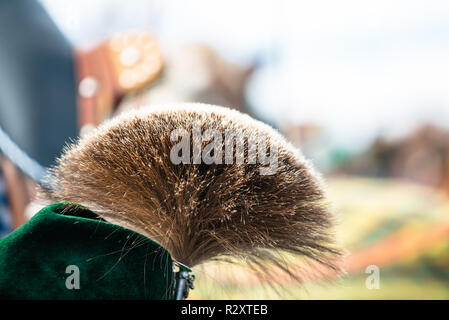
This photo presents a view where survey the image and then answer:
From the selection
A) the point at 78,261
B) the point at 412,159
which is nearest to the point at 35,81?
the point at 78,261

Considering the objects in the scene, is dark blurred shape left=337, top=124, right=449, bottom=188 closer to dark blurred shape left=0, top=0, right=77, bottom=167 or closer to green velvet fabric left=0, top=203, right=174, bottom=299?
dark blurred shape left=0, top=0, right=77, bottom=167

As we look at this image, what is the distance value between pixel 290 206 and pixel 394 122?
2.42 feet

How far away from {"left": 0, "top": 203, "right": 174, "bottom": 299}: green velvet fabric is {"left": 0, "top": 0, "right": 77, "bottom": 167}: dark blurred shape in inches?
20.6

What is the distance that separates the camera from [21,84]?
792 mm

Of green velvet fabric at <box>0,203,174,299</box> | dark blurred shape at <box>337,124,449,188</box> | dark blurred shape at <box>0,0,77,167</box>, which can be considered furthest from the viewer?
dark blurred shape at <box>337,124,449,188</box>

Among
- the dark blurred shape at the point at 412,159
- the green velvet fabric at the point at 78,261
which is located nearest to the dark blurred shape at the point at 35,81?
the green velvet fabric at the point at 78,261

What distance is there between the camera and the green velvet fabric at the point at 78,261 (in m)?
0.23

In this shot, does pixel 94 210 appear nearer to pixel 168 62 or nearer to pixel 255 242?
pixel 255 242

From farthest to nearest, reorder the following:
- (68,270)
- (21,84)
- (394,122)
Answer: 1. (394,122)
2. (21,84)
3. (68,270)

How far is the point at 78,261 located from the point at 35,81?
27.9 inches

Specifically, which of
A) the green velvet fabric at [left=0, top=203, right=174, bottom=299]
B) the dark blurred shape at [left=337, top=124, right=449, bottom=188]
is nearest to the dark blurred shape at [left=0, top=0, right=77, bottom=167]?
the green velvet fabric at [left=0, top=203, right=174, bottom=299]

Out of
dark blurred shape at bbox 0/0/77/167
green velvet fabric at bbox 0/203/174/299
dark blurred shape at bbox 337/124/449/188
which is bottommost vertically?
green velvet fabric at bbox 0/203/174/299

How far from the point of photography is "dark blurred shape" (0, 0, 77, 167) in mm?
758
